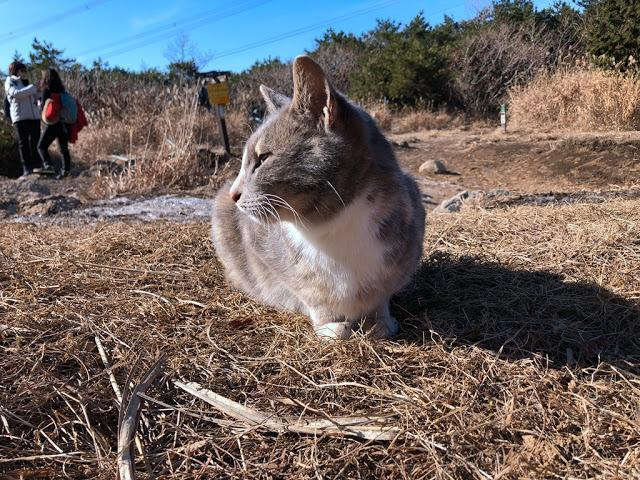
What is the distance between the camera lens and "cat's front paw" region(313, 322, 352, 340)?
208cm

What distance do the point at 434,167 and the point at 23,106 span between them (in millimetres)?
6992

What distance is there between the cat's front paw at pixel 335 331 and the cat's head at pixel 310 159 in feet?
1.71

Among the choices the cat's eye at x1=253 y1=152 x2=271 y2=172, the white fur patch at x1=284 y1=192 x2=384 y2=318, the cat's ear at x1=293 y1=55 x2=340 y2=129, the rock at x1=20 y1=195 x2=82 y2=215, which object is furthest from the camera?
the rock at x1=20 y1=195 x2=82 y2=215

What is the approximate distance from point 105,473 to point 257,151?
1210 millimetres

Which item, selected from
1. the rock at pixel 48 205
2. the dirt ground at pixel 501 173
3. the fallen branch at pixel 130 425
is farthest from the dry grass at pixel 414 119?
the fallen branch at pixel 130 425

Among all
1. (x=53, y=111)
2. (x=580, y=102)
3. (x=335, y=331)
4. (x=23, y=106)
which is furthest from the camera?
(x=580, y=102)

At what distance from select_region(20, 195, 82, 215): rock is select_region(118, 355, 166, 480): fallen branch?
4572mm

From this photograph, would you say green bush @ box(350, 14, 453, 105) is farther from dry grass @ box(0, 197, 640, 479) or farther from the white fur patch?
the white fur patch

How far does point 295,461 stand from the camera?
141 cm

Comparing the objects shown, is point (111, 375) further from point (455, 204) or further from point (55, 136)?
point (55, 136)

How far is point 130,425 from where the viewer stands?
149 cm

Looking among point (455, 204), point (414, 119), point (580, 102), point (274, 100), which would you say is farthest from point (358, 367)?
point (414, 119)

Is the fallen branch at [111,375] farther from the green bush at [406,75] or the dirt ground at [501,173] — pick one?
the green bush at [406,75]

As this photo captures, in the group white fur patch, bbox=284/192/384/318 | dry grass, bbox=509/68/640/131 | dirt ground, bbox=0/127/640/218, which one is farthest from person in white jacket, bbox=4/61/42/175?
dry grass, bbox=509/68/640/131
